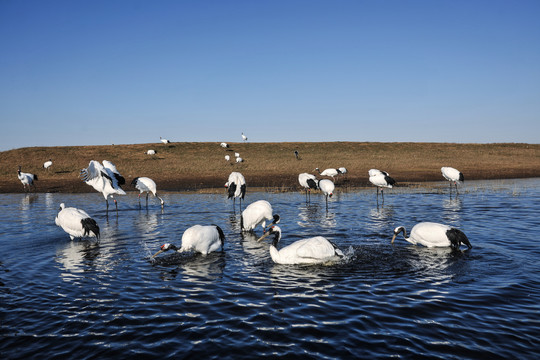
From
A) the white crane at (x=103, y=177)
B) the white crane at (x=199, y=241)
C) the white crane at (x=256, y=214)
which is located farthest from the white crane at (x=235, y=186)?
the white crane at (x=199, y=241)

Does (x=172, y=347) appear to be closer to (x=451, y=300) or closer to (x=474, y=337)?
(x=474, y=337)

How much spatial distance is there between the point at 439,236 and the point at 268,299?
19.7 feet

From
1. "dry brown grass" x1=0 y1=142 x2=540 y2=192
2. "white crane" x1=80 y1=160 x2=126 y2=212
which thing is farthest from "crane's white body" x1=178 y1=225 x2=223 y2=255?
"dry brown grass" x1=0 y1=142 x2=540 y2=192

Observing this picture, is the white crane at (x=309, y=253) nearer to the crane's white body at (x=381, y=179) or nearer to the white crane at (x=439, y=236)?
the white crane at (x=439, y=236)

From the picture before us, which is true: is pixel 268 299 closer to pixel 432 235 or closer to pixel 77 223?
pixel 432 235

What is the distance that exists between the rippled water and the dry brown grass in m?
23.3

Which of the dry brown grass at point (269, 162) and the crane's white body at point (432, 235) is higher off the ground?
the dry brown grass at point (269, 162)

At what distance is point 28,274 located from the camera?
10227 millimetres

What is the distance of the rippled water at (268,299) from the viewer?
6.29m

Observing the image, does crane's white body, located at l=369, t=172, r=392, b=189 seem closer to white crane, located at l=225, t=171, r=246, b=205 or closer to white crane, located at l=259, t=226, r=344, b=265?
white crane, located at l=225, t=171, r=246, b=205

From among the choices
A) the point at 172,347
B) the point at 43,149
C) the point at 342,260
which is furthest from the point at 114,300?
the point at 43,149

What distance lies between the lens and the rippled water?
6.29m

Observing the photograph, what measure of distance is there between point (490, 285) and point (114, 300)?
777 centimetres

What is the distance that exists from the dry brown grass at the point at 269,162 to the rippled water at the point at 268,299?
2332cm
